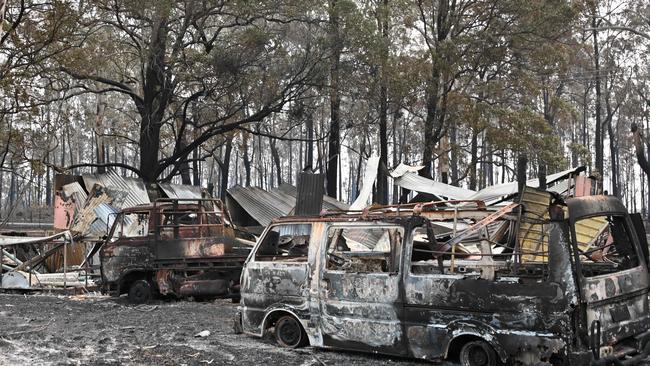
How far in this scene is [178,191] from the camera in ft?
80.7

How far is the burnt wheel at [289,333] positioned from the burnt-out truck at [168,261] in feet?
16.2

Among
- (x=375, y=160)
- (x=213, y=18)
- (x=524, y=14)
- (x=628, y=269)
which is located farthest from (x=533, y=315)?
(x=213, y=18)

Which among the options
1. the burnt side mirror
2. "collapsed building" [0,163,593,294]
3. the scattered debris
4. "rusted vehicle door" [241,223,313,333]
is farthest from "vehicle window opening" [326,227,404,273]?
"collapsed building" [0,163,593,294]

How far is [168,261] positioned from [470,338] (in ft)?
26.1

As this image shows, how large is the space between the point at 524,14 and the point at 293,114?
9.73 m

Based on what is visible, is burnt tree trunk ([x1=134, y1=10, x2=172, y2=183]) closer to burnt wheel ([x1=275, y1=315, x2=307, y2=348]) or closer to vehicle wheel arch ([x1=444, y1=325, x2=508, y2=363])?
burnt wheel ([x1=275, y1=315, x2=307, y2=348])

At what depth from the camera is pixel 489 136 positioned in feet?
85.3

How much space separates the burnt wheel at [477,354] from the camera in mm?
6223

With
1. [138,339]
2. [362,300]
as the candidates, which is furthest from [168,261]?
[362,300]

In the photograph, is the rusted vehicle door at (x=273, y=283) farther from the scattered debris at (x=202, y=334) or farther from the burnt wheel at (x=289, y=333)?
the scattered debris at (x=202, y=334)

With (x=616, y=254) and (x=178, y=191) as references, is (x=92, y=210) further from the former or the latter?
(x=616, y=254)

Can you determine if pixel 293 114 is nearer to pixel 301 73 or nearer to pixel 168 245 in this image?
pixel 301 73

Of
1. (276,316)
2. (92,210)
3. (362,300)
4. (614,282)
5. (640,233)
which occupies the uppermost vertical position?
(92,210)

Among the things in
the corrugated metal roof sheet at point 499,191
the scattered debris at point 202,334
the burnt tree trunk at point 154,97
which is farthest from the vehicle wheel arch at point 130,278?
the burnt tree trunk at point 154,97
